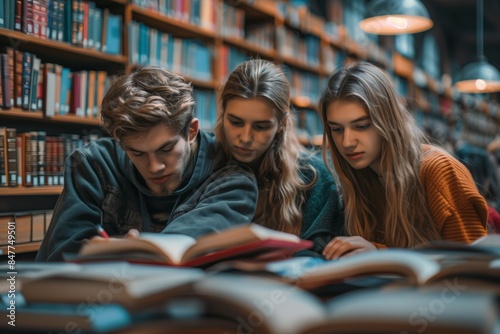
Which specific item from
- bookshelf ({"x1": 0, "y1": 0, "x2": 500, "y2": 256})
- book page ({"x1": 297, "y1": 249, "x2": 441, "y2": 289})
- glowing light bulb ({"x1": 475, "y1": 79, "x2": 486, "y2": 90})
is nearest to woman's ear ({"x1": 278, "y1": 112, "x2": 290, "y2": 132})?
book page ({"x1": 297, "y1": 249, "x2": 441, "y2": 289})

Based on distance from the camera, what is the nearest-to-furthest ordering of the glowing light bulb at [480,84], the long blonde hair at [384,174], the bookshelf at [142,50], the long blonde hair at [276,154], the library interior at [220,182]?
1. the library interior at [220,182]
2. the long blonde hair at [384,174]
3. the long blonde hair at [276,154]
4. the bookshelf at [142,50]
5. the glowing light bulb at [480,84]

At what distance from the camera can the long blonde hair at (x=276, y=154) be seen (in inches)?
60.8

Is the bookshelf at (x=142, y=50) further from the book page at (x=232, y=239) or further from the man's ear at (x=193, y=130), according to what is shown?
the book page at (x=232, y=239)

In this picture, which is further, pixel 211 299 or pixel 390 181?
pixel 390 181

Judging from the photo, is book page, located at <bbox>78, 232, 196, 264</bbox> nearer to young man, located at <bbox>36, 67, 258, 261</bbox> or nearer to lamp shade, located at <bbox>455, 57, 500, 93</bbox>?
young man, located at <bbox>36, 67, 258, 261</bbox>

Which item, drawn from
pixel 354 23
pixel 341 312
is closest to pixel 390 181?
pixel 341 312

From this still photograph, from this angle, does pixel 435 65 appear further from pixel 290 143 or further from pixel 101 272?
pixel 101 272

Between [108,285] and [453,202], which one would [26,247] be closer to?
[453,202]

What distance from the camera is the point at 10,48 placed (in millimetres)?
2330

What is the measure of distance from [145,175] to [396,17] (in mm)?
2715

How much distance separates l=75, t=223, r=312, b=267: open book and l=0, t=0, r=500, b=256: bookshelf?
1.70 m

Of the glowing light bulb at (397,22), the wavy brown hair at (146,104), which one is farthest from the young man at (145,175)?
the glowing light bulb at (397,22)

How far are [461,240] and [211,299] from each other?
962mm

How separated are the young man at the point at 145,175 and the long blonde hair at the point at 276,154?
0.16m
